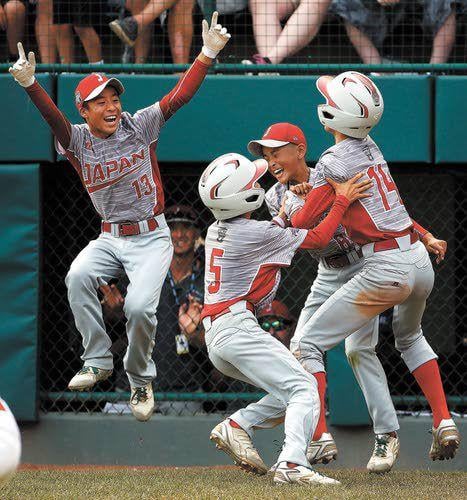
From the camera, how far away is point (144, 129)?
6555 mm

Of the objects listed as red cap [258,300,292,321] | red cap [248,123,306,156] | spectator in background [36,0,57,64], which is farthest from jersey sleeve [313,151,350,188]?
spectator in background [36,0,57,64]

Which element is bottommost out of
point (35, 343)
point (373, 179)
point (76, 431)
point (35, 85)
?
point (76, 431)

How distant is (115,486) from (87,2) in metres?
3.80

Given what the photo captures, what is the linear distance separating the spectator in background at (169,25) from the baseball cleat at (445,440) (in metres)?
3.33

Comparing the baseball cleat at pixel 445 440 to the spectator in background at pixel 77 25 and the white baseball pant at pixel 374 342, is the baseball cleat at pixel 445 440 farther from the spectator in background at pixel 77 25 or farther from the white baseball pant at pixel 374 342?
the spectator in background at pixel 77 25

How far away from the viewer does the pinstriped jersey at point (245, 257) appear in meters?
5.74

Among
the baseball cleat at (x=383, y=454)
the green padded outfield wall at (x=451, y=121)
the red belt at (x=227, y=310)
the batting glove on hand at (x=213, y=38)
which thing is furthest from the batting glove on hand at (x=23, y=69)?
the green padded outfield wall at (x=451, y=121)

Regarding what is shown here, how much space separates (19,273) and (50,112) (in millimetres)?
1844

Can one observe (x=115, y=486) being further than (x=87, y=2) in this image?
No

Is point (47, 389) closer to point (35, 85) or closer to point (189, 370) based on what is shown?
point (189, 370)

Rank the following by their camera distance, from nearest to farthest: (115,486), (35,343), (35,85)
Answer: (115,486) < (35,85) < (35,343)

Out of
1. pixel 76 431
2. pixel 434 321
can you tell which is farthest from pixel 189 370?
pixel 434 321

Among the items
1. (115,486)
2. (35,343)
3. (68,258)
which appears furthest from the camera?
(68,258)

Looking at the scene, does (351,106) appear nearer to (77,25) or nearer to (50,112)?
(50,112)
